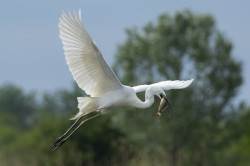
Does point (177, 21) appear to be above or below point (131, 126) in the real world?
above

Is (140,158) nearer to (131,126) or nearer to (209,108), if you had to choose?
(131,126)

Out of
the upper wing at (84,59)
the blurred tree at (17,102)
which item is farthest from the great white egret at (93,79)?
the blurred tree at (17,102)

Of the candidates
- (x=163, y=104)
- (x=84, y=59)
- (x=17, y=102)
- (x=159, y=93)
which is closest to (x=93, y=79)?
(x=84, y=59)

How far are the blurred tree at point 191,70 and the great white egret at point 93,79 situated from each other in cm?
2074

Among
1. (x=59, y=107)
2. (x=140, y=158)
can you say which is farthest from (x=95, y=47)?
(x=59, y=107)

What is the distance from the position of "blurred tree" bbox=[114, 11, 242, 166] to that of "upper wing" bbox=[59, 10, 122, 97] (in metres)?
21.0

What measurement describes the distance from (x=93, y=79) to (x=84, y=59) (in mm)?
448

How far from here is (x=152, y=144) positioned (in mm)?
33406

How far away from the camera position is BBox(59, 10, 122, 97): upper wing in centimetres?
1243

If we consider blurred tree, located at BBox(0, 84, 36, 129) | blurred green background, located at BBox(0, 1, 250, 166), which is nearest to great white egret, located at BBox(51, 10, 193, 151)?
blurred green background, located at BBox(0, 1, 250, 166)

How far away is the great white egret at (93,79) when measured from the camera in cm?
1248

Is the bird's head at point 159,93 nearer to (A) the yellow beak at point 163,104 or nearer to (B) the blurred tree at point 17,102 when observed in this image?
(A) the yellow beak at point 163,104

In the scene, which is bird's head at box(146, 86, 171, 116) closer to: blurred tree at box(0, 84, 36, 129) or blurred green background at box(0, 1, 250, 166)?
blurred green background at box(0, 1, 250, 166)

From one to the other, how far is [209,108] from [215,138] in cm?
131
